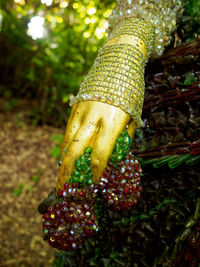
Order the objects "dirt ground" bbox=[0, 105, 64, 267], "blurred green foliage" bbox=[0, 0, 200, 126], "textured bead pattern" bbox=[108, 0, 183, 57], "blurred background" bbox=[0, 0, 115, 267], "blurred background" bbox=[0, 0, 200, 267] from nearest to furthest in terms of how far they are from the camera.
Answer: "textured bead pattern" bbox=[108, 0, 183, 57]
"dirt ground" bbox=[0, 105, 64, 267]
"blurred background" bbox=[0, 0, 200, 267]
"blurred background" bbox=[0, 0, 115, 267]
"blurred green foliage" bbox=[0, 0, 200, 126]

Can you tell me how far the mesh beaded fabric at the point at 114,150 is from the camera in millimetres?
589

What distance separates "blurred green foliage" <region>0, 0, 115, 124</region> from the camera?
4.00 m

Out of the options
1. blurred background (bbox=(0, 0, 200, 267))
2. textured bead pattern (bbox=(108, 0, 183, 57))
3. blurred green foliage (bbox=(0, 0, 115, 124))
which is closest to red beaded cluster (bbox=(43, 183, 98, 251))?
textured bead pattern (bbox=(108, 0, 183, 57))

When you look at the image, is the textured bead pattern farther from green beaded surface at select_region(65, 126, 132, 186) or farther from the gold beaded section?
green beaded surface at select_region(65, 126, 132, 186)

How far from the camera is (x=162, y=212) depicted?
907mm

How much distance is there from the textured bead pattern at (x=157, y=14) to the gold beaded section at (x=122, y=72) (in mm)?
60

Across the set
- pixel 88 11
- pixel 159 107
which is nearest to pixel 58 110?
pixel 88 11

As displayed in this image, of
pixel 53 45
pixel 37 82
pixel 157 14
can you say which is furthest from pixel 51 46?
pixel 157 14

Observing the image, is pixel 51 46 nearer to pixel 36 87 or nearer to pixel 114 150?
pixel 36 87

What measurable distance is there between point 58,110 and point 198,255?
4061 mm

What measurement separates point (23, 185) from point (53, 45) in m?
2.85

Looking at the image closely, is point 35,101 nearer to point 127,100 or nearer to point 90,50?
point 90,50

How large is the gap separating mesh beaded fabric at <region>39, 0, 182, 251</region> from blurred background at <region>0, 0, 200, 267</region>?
2.16 meters

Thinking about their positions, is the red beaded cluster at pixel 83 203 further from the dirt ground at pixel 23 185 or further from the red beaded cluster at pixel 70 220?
the dirt ground at pixel 23 185
